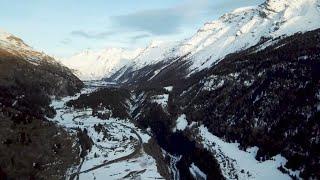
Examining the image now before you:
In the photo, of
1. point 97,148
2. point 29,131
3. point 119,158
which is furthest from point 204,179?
point 29,131

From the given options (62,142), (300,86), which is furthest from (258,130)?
(62,142)

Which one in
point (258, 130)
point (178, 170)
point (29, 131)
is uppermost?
point (29, 131)

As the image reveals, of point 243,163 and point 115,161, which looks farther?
point 115,161

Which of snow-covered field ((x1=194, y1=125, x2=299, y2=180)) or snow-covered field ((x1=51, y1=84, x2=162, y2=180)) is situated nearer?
snow-covered field ((x1=194, y1=125, x2=299, y2=180))

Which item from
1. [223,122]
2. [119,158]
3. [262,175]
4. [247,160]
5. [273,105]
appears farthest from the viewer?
[223,122]

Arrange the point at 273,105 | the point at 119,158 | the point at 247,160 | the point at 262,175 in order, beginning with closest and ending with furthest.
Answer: the point at 262,175, the point at 247,160, the point at 119,158, the point at 273,105

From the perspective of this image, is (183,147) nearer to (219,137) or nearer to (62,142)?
(219,137)

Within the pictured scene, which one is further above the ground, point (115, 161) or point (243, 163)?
point (115, 161)

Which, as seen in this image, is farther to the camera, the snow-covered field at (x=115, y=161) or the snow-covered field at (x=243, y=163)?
the snow-covered field at (x=115, y=161)

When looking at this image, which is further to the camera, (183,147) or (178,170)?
(183,147)

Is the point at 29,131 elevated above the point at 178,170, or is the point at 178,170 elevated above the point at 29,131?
the point at 29,131
